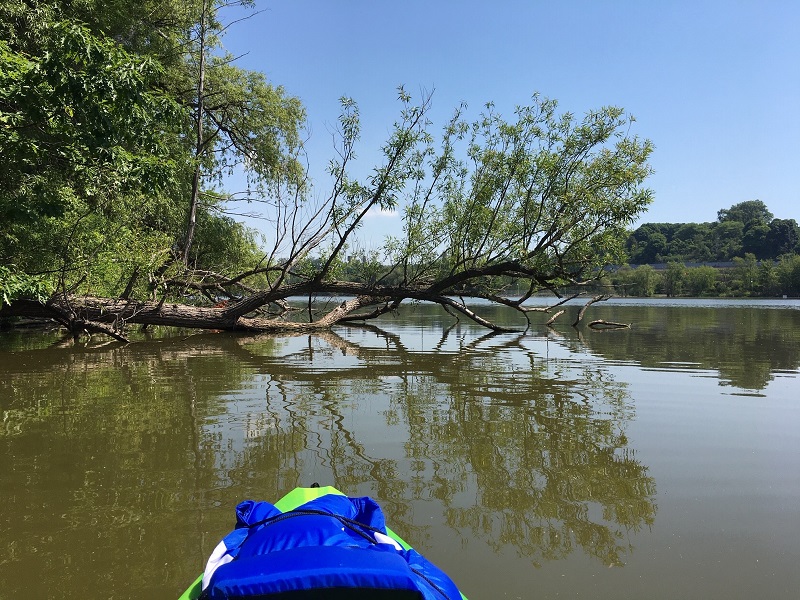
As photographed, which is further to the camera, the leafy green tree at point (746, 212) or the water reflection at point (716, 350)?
the leafy green tree at point (746, 212)

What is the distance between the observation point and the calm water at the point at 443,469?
3336 millimetres

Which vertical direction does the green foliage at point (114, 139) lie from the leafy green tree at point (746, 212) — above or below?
below

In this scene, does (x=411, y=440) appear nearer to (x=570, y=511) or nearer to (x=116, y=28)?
(x=570, y=511)

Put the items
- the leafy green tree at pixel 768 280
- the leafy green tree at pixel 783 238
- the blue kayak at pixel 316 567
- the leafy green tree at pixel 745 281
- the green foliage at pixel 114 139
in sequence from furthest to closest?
the leafy green tree at pixel 783 238 → the leafy green tree at pixel 745 281 → the leafy green tree at pixel 768 280 → the green foliage at pixel 114 139 → the blue kayak at pixel 316 567

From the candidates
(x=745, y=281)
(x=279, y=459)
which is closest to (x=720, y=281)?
(x=745, y=281)

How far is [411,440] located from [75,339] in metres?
14.0

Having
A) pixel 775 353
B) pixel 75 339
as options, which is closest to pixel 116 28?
pixel 75 339

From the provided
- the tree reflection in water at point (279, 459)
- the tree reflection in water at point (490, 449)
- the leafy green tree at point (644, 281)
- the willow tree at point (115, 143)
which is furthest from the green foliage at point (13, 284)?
the leafy green tree at point (644, 281)

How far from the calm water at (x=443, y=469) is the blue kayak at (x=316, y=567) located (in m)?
1.24

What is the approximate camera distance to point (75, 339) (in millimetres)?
16250

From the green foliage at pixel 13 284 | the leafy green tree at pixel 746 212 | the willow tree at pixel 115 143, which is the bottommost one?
the green foliage at pixel 13 284

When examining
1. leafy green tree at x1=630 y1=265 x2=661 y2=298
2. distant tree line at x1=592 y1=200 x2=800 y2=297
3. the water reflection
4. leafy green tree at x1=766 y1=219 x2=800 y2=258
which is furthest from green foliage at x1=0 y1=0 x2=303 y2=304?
leafy green tree at x1=766 y1=219 x2=800 y2=258

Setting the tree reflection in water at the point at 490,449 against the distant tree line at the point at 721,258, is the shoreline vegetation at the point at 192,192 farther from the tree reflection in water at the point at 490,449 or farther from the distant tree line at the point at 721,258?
the distant tree line at the point at 721,258

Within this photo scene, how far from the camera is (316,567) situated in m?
1.74
